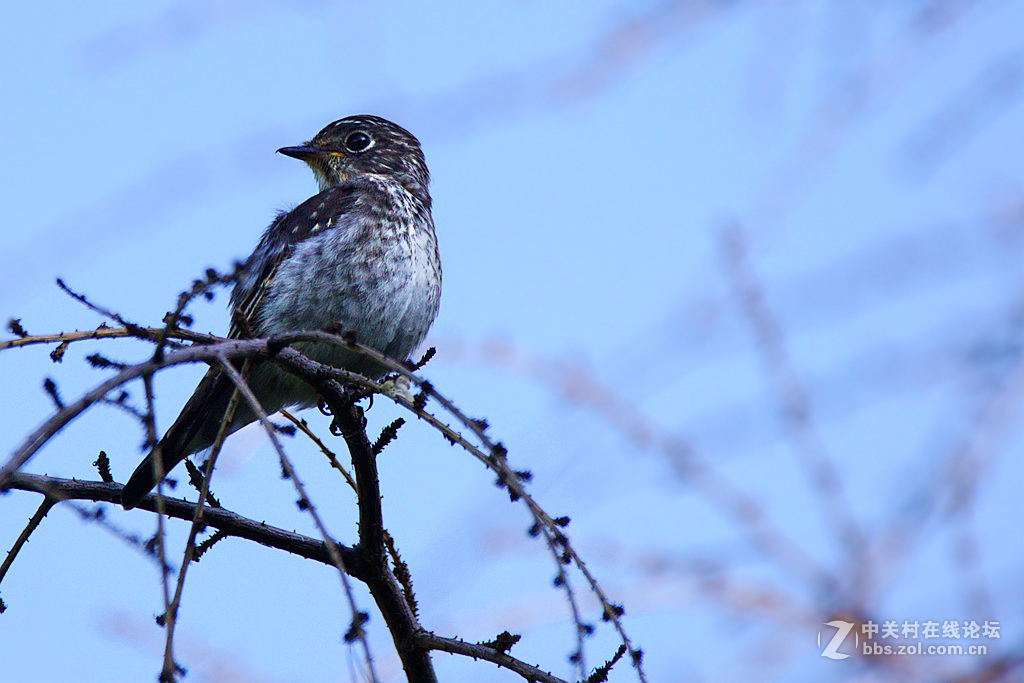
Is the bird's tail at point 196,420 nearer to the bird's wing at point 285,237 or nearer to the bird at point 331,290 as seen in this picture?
the bird at point 331,290

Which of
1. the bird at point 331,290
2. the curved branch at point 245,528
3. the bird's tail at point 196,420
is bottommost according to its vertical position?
the curved branch at point 245,528

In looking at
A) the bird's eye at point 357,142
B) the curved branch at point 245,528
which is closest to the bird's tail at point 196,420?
the curved branch at point 245,528

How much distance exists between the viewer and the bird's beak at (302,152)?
725 centimetres

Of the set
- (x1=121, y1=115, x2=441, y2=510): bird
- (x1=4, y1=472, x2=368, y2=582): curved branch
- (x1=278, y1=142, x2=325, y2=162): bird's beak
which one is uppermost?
(x1=278, y1=142, x2=325, y2=162): bird's beak

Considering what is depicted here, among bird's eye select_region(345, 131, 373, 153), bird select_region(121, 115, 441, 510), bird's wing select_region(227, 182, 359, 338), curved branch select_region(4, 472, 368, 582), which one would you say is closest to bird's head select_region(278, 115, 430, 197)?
bird's eye select_region(345, 131, 373, 153)

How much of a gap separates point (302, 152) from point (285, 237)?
1.60 meters

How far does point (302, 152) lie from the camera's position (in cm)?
728

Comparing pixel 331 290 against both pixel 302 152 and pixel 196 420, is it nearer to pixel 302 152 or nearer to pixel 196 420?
pixel 196 420

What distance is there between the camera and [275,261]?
576 centimetres

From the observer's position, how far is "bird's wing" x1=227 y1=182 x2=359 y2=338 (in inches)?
225

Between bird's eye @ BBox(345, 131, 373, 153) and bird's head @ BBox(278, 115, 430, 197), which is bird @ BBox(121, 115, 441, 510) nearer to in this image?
bird's head @ BBox(278, 115, 430, 197)

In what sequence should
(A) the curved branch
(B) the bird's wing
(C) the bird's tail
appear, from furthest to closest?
(B) the bird's wing → (C) the bird's tail → (A) the curved branch

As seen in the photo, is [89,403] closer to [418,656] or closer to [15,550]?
[15,550]

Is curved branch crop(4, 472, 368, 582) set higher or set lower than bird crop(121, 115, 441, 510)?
lower
